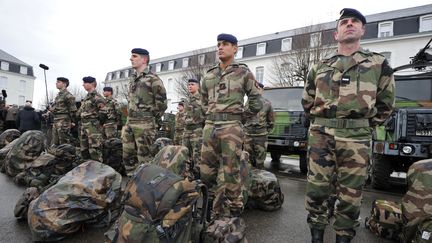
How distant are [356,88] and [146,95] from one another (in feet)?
10.1

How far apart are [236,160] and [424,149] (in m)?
3.19

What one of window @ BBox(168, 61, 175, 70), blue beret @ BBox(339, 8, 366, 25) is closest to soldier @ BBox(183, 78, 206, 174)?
blue beret @ BBox(339, 8, 366, 25)

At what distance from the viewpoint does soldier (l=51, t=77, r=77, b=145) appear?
6.96 m

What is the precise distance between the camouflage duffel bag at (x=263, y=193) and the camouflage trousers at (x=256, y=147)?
81.0 inches

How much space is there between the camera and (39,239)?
2672 mm

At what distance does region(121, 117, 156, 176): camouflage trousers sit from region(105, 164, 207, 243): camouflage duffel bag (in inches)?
88.9

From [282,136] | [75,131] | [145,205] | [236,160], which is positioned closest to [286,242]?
[236,160]

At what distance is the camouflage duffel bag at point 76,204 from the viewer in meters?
2.68

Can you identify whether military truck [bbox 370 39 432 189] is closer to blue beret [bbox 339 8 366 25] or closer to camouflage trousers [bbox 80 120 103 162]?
blue beret [bbox 339 8 366 25]

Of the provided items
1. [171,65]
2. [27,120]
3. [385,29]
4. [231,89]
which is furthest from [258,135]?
[171,65]

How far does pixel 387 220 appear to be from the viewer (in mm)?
3064

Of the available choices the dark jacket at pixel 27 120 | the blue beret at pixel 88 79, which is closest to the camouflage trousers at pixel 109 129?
the blue beret at pixel 88 79

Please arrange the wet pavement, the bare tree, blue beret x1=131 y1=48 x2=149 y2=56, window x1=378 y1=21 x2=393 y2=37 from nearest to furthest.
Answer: the wet pavement < blue beret x1=131 y1=48 x2=149 y2=56 < the bare tree < window x1=378 y1=21 x2=393 y2=37

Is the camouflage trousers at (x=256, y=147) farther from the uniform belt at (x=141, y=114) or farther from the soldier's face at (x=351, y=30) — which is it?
the soldier's face at (x=351, y=30)
